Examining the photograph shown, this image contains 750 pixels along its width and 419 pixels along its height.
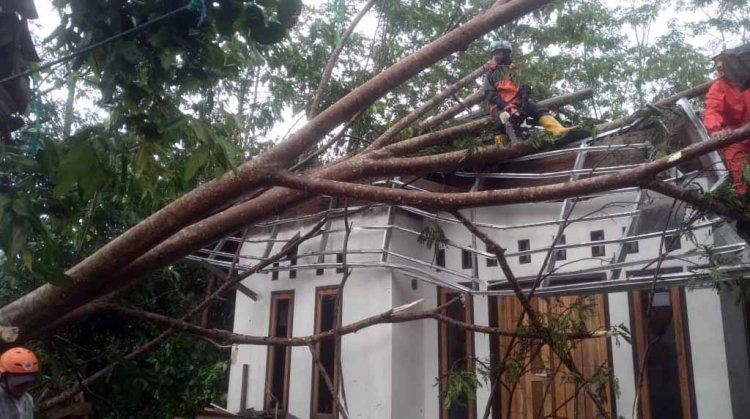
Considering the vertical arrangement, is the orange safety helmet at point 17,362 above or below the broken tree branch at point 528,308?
below

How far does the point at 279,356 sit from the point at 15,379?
14.6ft

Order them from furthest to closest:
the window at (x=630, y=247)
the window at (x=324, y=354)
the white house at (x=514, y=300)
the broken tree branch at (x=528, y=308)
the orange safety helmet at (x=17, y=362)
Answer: the window at (x=324, y=354) < the window at (x=630, y=247) < the white house at (x=514, y=300) < the broken tree branch at (x=528, y=308) < the orange safety helmet at (x=17, y=362)

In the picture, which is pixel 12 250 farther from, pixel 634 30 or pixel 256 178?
pixel 634 30

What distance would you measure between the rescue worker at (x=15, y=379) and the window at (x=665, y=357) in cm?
527

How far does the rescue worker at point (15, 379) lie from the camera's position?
470 centimetres

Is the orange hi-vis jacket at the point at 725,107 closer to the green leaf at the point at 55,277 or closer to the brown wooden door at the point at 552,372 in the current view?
the brown wooden door at the point at 552,372

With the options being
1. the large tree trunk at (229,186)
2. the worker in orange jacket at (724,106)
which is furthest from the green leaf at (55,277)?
the worker in orange jacket at (724,106)

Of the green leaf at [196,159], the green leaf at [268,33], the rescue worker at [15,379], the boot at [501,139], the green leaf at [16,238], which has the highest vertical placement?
the boot at [501,139]

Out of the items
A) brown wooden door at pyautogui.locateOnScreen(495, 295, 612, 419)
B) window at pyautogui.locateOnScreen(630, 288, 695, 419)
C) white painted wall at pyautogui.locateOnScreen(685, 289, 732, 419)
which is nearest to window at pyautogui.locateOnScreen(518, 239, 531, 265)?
brown wooden door at pyautogui.locateOnScreen(495, 295, 612, 419)

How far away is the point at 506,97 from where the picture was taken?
17.9 feet

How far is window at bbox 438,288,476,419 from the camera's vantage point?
762 cm

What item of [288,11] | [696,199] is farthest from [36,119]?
[696,199]

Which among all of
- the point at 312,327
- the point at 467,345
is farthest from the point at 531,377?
the point at 312,327

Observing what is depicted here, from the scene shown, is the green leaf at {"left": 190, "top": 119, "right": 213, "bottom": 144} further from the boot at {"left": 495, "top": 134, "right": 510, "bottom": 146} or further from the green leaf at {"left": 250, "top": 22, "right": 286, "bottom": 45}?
the boot at {"left": 495, "top": 134, "right": 510, "bottom": 146}
